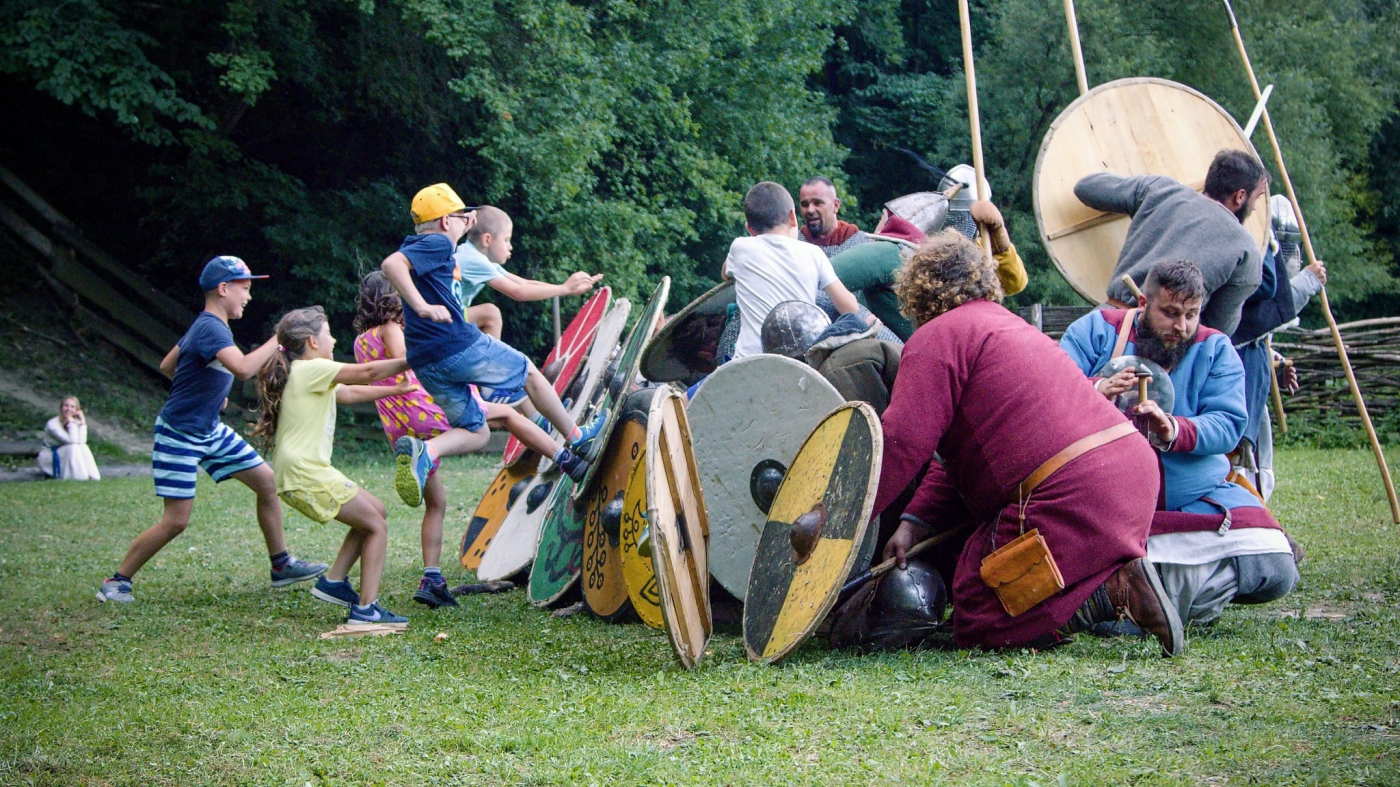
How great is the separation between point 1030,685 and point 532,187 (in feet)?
39.5

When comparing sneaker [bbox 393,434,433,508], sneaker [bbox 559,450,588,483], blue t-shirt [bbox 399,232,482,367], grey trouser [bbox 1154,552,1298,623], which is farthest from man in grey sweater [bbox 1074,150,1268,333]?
sneaker [bbox 393,434,433,508]

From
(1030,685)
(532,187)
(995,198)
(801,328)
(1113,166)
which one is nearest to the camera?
(1030,685)

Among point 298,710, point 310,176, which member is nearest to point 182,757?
point 298,710

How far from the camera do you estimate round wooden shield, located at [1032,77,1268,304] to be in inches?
210

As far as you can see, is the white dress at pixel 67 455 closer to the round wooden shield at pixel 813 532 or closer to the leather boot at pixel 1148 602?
the round wooden shield at pixel 813 532

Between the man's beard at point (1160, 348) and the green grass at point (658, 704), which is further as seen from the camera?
the man's beard at point (1160, 348)

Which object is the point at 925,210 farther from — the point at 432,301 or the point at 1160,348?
the point at 432,301

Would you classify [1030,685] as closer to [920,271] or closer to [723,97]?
[920,271]

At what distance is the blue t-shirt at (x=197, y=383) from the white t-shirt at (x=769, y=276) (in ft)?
7.60

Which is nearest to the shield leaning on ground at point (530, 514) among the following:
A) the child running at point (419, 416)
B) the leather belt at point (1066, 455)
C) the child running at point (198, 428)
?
the child running at point (419, 416)

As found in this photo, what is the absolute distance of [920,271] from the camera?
3904 millimetres

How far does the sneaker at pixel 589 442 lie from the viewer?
4906mm

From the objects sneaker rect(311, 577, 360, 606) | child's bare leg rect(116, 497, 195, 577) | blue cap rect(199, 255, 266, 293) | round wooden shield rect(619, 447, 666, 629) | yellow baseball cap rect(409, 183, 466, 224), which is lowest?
sneaker rect(311, 577, 360, 606)

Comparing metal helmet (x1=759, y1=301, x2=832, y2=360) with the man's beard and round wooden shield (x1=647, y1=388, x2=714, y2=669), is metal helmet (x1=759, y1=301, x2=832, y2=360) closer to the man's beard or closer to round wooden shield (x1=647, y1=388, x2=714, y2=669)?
round wooden shield (x1=647, y1=388, x2=714, y2=669)
